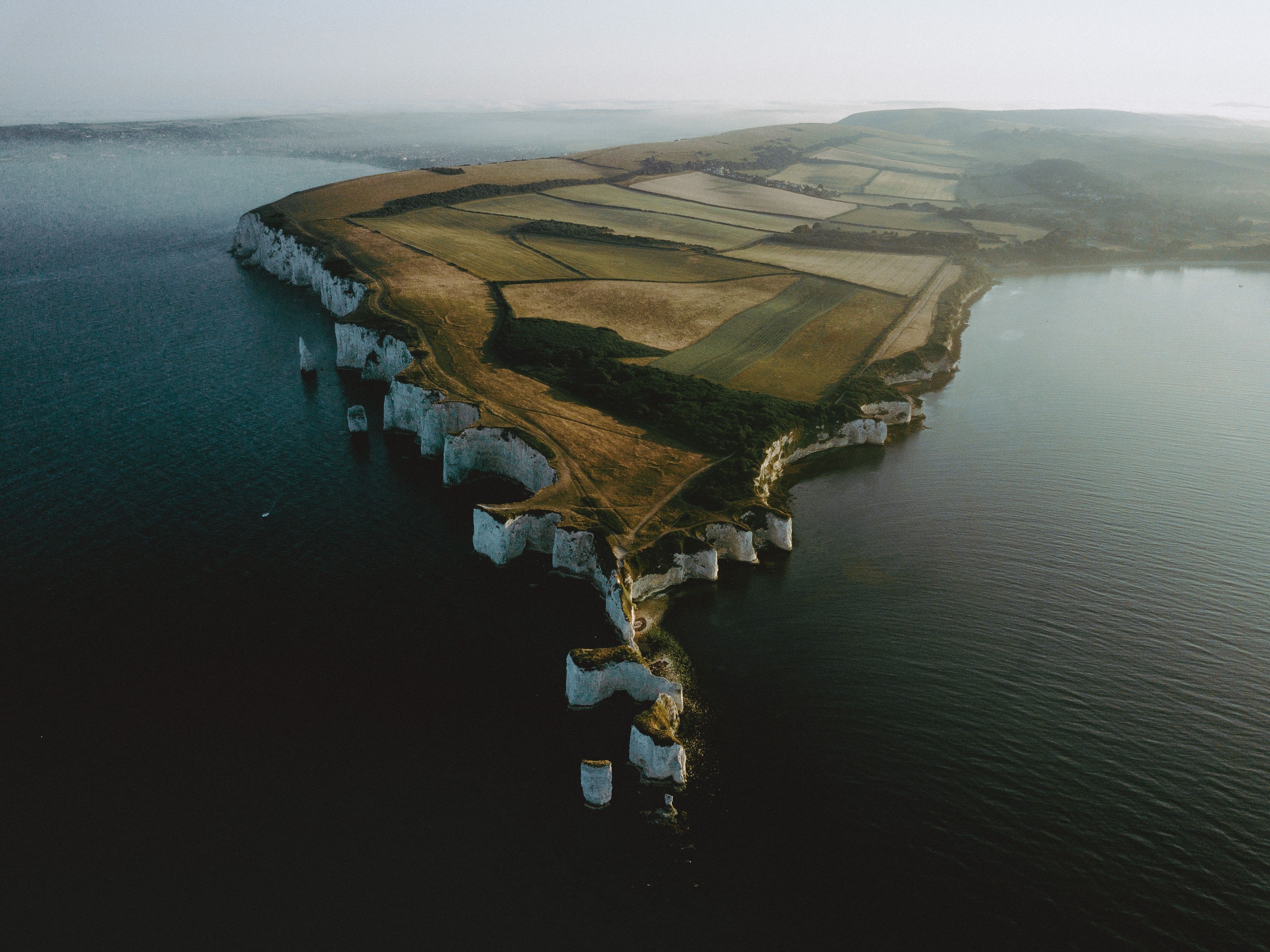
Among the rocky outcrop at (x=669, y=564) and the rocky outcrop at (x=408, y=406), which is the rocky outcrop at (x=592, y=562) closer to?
the rocky outcrop at (x=669, y=564)

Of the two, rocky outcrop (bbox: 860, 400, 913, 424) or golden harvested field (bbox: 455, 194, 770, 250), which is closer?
rocky outcrop (bbox: 860, 400, 913, 424)

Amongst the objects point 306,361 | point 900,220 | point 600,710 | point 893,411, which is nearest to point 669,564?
point 600,710

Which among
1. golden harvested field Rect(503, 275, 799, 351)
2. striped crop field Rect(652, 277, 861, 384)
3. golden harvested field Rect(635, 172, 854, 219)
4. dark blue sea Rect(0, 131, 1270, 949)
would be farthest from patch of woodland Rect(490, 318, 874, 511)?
golden harvested field Rect(635, 172, 854, 219)

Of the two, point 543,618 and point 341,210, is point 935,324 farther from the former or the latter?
point 341,210

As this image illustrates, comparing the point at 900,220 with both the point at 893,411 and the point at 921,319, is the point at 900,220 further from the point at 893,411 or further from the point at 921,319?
the point at 893,411

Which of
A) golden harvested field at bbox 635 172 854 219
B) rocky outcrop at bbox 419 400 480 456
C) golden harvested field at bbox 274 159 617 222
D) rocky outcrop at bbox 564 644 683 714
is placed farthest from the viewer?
golden harvested field at bbox 635 172 854 219

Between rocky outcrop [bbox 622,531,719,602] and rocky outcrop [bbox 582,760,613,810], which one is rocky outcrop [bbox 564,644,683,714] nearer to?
rocky outcrop [bbox 582,760,613,810]
